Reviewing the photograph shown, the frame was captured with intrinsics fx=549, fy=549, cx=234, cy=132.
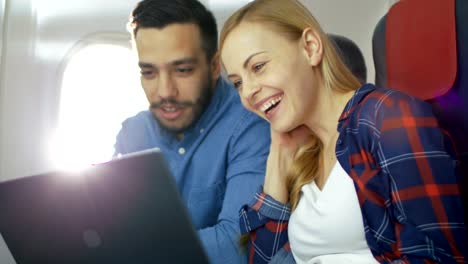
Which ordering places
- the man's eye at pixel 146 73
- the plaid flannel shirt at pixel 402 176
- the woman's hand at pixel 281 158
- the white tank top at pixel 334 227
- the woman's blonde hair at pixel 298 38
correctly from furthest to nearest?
the man's eye at pixel 146 73
the woman's hand at pixel 281 158
the woman's blonde hair at pixel 298 38
the white tank top at pixel 334 227
the plaid flannel shirt at pixel 402 176

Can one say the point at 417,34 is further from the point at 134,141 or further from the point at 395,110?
the point at 134,141

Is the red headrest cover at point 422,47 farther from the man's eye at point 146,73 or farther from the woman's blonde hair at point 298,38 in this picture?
the man's eye at point 146,73

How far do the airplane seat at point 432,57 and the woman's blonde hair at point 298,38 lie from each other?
8cm

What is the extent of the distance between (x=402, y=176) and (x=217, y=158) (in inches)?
22.9

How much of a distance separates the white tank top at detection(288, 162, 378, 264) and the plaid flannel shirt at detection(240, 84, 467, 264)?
21 millimetres

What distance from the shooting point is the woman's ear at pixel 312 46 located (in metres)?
1.01

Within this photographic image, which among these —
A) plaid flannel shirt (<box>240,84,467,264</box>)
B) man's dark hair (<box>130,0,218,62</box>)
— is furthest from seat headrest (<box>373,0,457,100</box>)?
A: man's dark hair (<box>130,0,218,62</box>)

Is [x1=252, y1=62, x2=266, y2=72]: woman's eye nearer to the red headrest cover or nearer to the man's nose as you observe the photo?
the red headrest cover

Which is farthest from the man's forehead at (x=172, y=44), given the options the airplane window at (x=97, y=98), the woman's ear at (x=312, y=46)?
the woman's ear at (x=312, y=46)

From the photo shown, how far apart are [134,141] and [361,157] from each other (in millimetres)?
724

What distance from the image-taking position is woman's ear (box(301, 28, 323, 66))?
1013 millimetres

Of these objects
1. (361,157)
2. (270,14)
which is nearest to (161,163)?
(361,157)

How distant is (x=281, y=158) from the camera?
1.16 meters

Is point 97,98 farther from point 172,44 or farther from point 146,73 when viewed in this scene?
point 172,44
